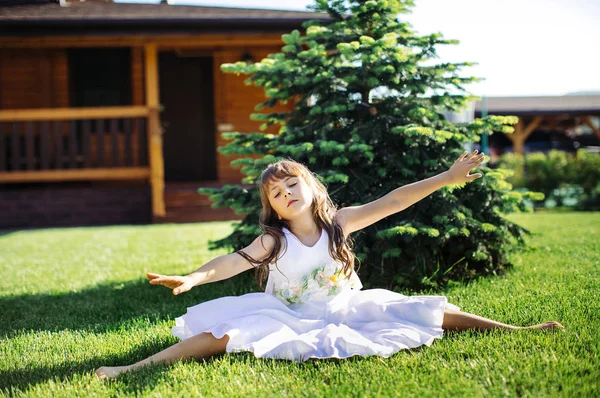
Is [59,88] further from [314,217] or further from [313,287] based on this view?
[313,287]

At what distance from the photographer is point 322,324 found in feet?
10.7

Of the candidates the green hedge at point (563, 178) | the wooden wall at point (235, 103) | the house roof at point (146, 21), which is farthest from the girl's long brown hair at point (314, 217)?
the green hedge at point (563, 178)

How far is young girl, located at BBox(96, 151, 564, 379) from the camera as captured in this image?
3.03 m

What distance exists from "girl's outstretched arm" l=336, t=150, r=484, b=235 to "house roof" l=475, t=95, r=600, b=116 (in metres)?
21.3

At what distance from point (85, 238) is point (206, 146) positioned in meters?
4.69

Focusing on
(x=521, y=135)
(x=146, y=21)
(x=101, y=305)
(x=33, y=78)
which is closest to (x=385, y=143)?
(x=101, y=305)

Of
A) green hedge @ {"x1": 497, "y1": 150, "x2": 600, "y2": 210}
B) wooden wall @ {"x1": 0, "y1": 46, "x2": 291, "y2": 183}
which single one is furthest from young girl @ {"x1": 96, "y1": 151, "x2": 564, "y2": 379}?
green hedge @ {"x1": 497, "y1": 150, "x2": 600, "y2": 210}

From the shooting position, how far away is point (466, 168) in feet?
10.8

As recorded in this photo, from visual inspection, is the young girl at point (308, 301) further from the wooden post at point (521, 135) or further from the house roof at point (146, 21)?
the wooden post at point (521, 135)

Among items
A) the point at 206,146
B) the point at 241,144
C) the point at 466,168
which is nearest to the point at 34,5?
the point at 206,146

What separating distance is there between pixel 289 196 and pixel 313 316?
2.24ft

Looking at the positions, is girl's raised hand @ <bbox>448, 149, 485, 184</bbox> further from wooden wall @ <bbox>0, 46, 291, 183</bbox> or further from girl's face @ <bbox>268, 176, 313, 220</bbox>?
wooden wall @ <bbox>0, 46, 291, 183</bbox>

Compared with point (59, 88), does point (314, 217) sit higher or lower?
lower

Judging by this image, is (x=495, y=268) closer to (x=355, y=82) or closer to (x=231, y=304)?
(x=355, y=82)
